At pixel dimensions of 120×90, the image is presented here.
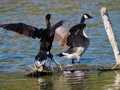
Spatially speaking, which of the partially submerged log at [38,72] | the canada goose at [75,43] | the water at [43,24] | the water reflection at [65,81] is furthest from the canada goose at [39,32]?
the canada goose at [75,43]

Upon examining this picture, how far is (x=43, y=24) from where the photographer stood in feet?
93.6

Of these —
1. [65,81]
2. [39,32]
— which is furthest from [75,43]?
[65,81]

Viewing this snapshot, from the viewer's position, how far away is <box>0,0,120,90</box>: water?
20.1 meters

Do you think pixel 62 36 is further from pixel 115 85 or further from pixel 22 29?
pixel 115 85

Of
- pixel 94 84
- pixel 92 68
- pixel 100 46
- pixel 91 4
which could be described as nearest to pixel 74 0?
pixel 91 4

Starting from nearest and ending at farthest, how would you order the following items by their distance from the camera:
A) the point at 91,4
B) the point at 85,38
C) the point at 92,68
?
1. the point at 92,68
2. the point at 85,38
3. the point at 91,4

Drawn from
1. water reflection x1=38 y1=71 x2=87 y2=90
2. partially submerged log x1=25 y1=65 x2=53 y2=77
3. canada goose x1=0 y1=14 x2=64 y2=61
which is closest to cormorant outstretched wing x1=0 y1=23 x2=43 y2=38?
canada goose x1=0 y1=14 x2=64 y2=61

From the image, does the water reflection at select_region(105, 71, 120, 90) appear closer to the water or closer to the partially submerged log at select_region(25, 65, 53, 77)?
the water

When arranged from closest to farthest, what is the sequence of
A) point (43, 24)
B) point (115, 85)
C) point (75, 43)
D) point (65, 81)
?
point (115, 85)
point (65, 81)
point (75, 43)
point (43, 24)

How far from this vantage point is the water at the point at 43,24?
20062 mm

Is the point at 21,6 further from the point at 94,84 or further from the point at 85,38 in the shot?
the point at 94,84

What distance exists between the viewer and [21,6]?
35781mm

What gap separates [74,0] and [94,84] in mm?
23103

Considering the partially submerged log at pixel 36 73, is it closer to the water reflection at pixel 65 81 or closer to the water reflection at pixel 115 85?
the water reflection at pixel 65 81
